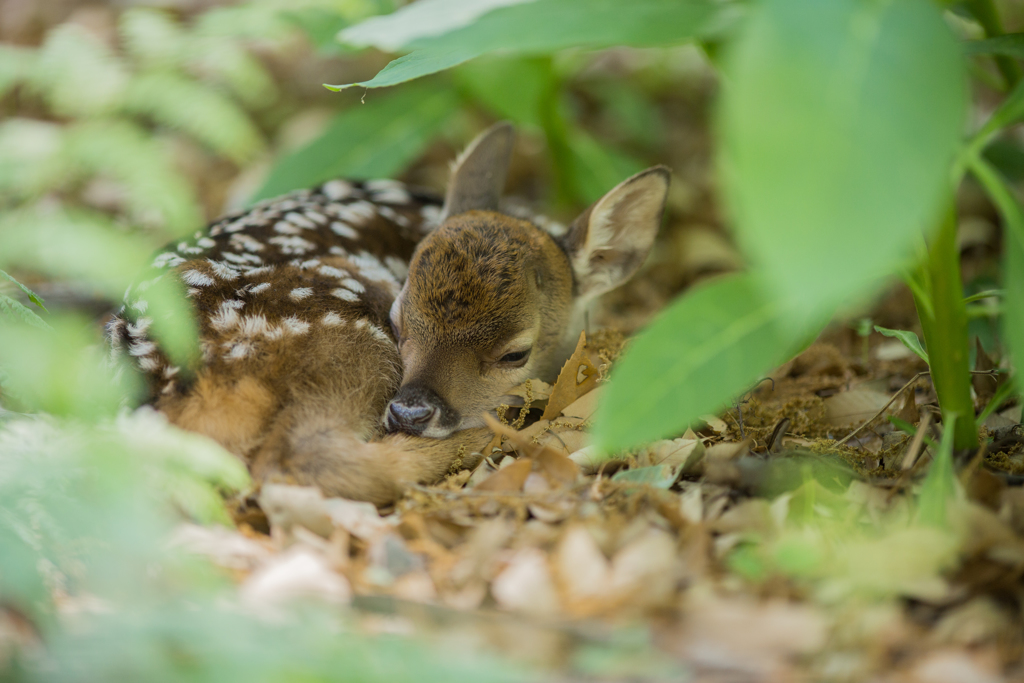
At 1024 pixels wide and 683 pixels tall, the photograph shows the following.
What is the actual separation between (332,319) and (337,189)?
1332 mm

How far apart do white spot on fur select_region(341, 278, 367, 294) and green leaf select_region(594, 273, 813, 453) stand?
1478mm

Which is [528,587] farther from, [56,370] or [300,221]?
[300,221]

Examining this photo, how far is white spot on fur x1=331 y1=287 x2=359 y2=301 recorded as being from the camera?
9.14ft

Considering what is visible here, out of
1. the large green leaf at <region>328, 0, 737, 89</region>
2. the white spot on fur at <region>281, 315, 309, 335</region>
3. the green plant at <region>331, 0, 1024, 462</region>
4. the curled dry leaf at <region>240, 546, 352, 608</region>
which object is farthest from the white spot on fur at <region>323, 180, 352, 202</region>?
the curled dry leaf at <region>240, 546, 352, 608</region>

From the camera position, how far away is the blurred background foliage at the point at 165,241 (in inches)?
56.4

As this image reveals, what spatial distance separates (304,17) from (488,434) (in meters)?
2.45

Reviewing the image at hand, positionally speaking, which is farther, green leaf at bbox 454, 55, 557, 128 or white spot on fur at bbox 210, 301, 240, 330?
green leaf at bbox 454, 55, 557, 128

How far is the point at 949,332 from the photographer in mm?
2008

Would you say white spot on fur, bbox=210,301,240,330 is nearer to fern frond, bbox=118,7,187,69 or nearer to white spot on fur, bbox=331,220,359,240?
white spot on fur, bbox=331,220,359,240

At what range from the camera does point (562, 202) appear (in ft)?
15.9

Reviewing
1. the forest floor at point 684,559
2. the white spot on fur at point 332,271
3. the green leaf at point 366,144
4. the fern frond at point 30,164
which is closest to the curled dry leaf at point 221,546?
the forest floor at point 684,559

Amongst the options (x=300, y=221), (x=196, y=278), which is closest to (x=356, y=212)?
(x=300, y=221)

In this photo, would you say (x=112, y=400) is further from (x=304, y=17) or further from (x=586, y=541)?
(x=304, y=17)

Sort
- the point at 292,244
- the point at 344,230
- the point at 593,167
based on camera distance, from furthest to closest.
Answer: the point at 593,167 < the point at 344,230 < the point at 292,244
